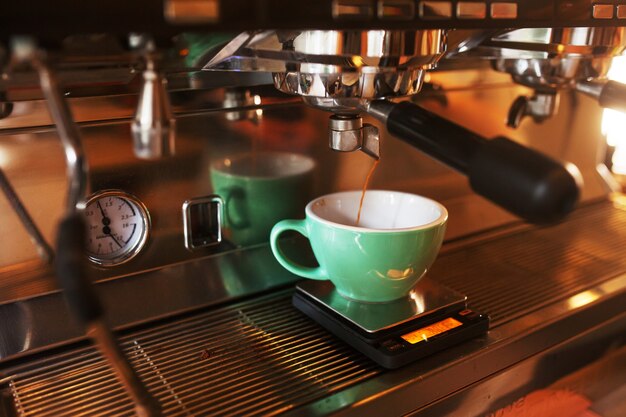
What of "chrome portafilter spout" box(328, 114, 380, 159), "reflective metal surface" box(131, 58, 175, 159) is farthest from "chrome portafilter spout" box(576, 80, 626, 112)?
"reflective metal surface" box(131, 58, 175, 159)

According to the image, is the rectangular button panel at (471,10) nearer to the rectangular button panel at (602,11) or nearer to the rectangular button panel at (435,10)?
the rectangular button panel at (435,10)

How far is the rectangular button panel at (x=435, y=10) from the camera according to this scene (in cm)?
40

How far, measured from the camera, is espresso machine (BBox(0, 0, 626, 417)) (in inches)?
13.5

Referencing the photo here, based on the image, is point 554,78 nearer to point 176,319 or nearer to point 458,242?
point 458,242

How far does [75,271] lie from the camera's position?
0.99 ft

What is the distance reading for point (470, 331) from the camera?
553mm

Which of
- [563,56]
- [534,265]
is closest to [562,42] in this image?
[563,56]

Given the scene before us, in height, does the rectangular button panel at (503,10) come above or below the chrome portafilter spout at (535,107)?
above

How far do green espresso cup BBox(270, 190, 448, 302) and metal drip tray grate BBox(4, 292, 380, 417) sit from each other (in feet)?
0.19

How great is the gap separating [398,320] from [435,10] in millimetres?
273

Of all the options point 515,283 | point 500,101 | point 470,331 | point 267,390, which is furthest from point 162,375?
point 500,101

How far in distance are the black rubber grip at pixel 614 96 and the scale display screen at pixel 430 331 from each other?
0.80ft

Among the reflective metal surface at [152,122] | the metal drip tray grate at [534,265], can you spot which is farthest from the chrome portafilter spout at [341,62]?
the metal drip tray grate at [534,265]

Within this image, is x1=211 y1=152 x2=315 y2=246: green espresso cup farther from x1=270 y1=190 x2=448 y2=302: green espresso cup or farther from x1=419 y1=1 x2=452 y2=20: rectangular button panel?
x1=419 y1=1 x2=452 y2=20: rectangular button panel
